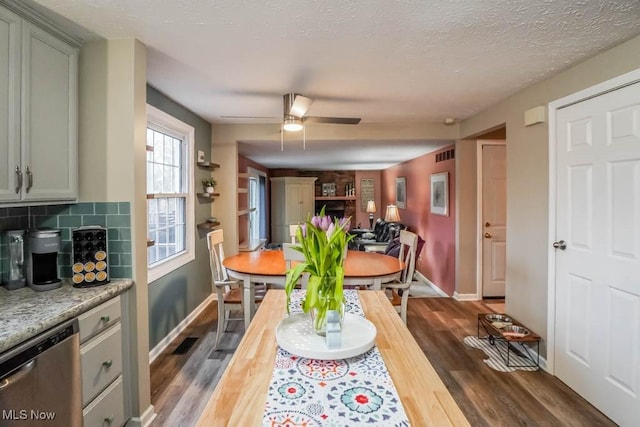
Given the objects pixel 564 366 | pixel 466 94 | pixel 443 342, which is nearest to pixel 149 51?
pixel 466 94

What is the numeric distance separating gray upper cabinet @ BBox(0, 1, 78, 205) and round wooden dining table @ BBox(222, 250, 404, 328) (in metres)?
1.39

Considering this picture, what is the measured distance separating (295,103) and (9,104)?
6.09ft

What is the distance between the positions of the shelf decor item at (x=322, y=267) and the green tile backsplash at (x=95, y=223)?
1.26 metres

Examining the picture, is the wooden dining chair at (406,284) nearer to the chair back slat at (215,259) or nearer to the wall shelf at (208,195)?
the chair back slat at (215,259)

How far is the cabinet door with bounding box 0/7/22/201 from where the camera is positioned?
4.89 ft

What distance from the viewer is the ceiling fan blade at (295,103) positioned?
9.52ft

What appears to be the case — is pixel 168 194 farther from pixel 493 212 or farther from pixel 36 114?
pixel 493 212

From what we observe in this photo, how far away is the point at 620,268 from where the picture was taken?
2074mm

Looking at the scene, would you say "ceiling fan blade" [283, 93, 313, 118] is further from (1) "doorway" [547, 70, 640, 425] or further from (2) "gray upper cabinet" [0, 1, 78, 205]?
(1) "doorway" [547, 70, 640, 425]

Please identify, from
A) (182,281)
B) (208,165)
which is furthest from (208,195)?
(182,281)

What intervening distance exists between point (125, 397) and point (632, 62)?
11.2ft

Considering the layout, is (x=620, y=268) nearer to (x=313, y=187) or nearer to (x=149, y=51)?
(x=149, y=51)

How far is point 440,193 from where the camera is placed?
16.8 ft

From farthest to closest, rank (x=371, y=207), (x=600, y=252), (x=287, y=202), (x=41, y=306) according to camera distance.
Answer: (x=371, y=207), (x=287, y=202), (x=600, y=252), (x=41, y=306)
